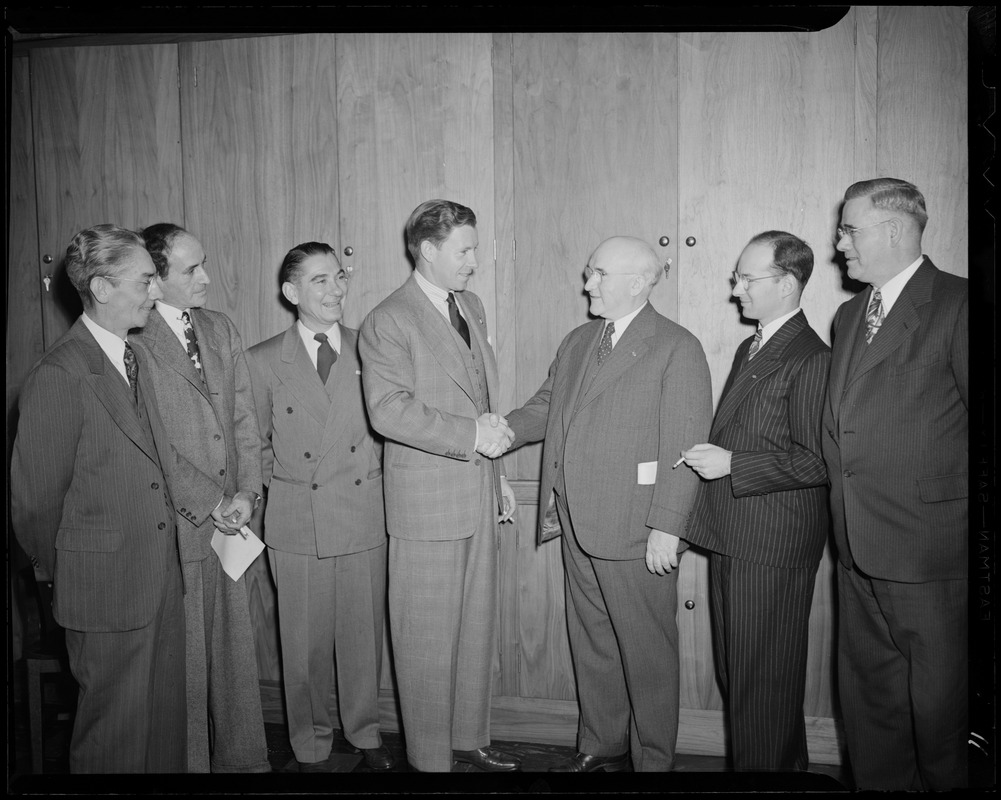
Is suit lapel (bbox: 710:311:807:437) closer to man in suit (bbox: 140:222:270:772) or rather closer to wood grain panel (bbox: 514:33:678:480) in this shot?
wood grain panel (bbox: 514:33:678:480)

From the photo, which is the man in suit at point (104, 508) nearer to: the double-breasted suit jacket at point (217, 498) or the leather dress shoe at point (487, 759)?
the double-breasted suit jacket at point (217, 498)

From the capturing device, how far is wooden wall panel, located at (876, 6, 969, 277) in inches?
109

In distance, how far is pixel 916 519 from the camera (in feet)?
7.83

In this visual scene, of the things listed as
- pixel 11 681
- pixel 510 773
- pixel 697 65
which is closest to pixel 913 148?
pixel 697 65

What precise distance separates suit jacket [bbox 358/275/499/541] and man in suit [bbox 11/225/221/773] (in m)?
0.78

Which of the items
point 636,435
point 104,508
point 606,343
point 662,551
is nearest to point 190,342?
point 104,508

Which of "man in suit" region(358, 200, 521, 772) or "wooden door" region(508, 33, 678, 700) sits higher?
"wooden door" region(508, 33, 678, 700)

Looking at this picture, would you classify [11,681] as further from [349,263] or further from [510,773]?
[349,263]

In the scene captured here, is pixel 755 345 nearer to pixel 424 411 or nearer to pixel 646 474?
pixel 646 474

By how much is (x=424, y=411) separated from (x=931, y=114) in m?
2.20

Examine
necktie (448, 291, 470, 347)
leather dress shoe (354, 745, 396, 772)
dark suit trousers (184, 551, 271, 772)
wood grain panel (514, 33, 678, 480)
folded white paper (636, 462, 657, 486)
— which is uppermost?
wood grain panel (514, 33, 678, 480)

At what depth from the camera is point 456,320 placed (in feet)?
9.59

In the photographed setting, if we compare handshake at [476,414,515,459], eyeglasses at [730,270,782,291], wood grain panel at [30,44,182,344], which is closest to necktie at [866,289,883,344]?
eyeglasses at [730,270,782,291]

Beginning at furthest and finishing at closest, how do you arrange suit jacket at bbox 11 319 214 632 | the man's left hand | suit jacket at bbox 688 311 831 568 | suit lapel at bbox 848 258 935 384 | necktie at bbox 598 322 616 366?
necktie at bbox 598 322 616 366
the man's left hand
suit jacket at bbox 688 311 831 568
suit lapel at bbox 848 258 935 384
suit jacket at bbox 11 319 214 632
